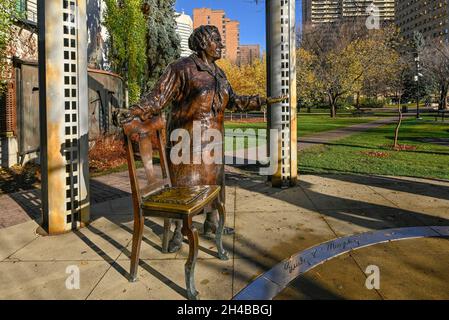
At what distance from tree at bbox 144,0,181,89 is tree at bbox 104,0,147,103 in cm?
140

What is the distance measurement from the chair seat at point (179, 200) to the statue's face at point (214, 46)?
1390 millimetres

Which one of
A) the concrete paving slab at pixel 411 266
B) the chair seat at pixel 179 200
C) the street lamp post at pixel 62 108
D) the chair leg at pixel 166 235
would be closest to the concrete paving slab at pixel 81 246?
the street lamp post at pixel 62 108

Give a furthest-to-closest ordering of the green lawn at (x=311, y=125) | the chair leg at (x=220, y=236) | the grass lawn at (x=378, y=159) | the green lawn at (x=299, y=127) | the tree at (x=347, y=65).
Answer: the tree at (x=347, y=65)
the green lawn at (x=311, y=125)
the green lawn at (x=299, y=127)
the grass lawn at (x=378, y=159)
the chair leg at (x=220, y=236)

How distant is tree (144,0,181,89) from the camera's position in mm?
18453

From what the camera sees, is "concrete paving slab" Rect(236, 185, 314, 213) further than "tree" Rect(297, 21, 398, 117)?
No

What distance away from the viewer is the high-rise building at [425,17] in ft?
310

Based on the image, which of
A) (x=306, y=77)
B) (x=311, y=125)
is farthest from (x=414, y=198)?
(x=306, y=77)

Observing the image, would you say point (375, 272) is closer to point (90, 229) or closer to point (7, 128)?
point (90, 229)

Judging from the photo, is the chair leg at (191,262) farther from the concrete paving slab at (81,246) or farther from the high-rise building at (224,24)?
the high-rise building at (224,24)

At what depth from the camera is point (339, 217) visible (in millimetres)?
4586

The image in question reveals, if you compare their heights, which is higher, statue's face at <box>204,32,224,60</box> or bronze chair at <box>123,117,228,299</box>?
statue's face at <box>204,32,224,60</box>

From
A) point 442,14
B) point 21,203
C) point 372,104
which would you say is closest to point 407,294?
point 21,203

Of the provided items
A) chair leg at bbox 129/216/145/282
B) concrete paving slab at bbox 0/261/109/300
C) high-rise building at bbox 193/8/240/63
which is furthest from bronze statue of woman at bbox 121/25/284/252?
high-rise building at bbox 193/8/240/63

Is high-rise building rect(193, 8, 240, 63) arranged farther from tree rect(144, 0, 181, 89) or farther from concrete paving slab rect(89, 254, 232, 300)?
concrete paving slab rect(89, 254, 232, 300)
